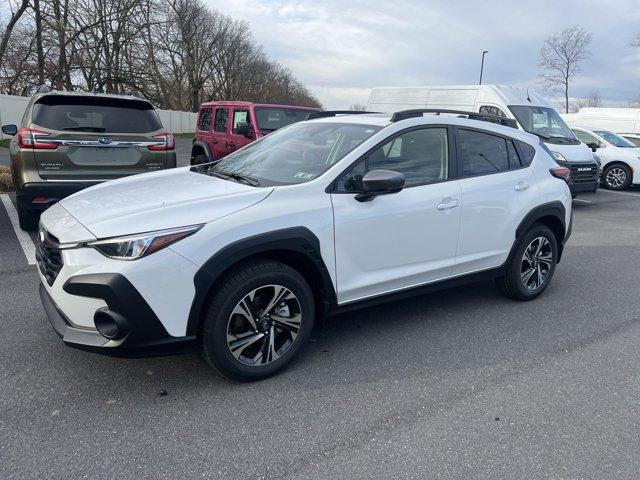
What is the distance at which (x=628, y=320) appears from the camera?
4293mm

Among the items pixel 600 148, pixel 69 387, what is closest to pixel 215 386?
pixel 69 387

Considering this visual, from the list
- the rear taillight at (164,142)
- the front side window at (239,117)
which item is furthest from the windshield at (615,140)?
Result: the rear taillight at (164,142)

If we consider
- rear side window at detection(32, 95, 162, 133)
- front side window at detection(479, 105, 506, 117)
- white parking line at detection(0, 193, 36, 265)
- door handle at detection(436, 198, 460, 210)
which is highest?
front side window at detection(479, 105, 506, 117)

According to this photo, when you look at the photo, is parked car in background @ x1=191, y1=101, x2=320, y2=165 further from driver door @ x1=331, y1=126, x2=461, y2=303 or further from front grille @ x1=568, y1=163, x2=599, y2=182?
driver door @ x1=331, y1=126, x2=461, y2=303

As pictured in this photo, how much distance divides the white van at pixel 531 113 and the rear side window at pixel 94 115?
7530 mm

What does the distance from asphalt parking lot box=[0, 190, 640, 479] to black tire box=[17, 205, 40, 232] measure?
2264 millimetres

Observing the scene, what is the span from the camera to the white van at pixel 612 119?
18.2 meters

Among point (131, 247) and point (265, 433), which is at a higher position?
point (131, 247)

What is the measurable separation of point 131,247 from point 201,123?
369 inches

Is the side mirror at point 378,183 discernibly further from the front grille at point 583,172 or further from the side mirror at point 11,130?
the front grille at point 583,172

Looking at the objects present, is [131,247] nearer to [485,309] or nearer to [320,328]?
[320,328]

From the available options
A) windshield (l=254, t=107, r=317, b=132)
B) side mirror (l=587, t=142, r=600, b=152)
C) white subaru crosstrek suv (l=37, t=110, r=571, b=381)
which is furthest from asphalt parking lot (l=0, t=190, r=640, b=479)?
side mirror (l=587, t=142, r=600, b=152)

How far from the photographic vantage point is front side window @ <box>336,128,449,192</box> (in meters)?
3.39

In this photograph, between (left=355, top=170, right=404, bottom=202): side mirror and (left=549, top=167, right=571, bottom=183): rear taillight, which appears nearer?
(left=355, top=170, right=404, bottom=202): side mirror
